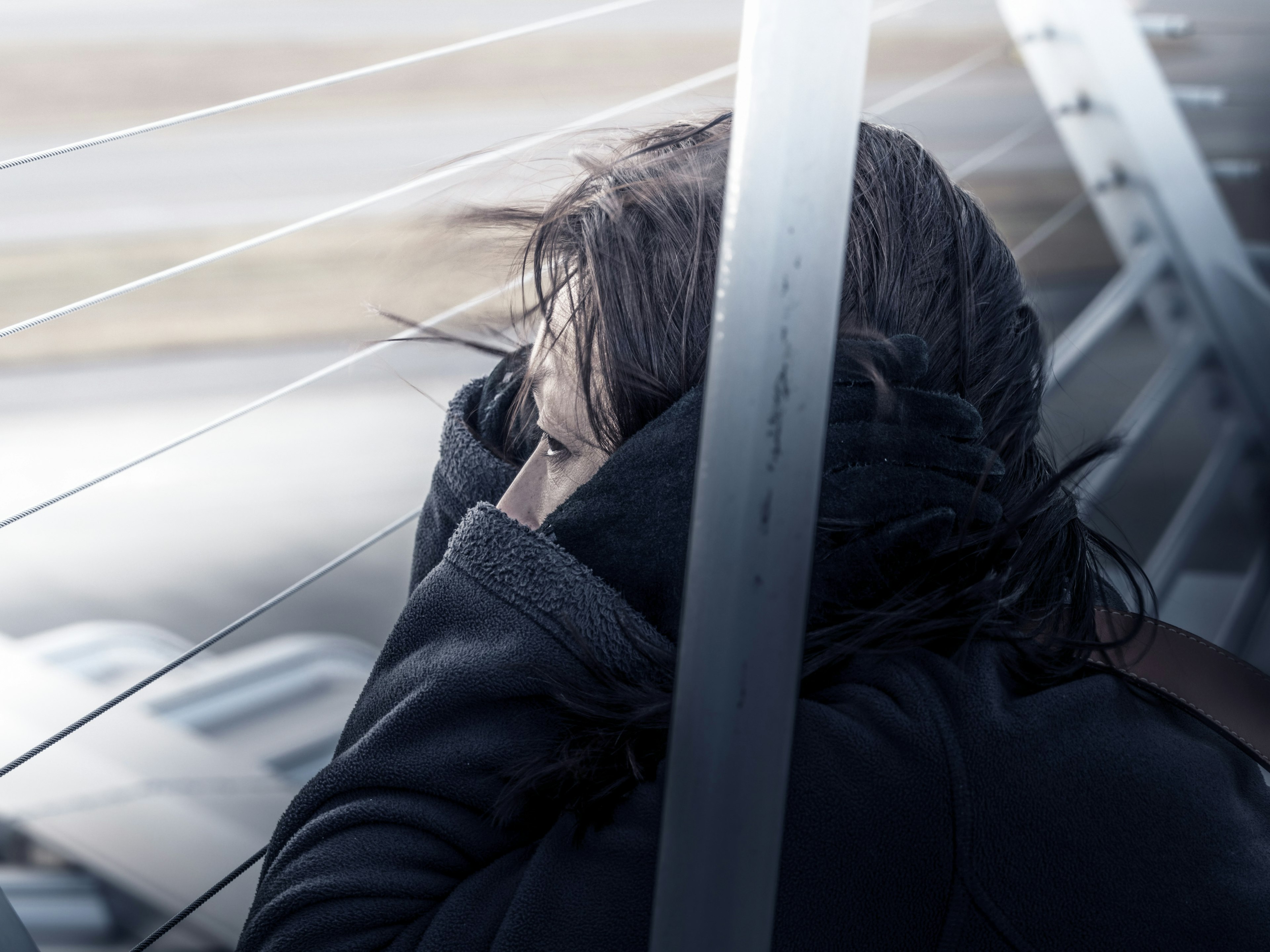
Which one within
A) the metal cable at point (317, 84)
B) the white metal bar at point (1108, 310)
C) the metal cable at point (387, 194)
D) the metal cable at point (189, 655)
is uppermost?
the metal cable at point (317, 84)

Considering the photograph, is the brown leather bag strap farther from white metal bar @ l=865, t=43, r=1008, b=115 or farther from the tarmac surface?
white metal bar @ l=865, t=43, r=1008, b=115

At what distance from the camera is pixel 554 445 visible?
Answer: 652 mm

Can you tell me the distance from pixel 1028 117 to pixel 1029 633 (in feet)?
4.41

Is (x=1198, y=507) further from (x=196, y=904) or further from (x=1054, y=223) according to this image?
(x=196, y=904)

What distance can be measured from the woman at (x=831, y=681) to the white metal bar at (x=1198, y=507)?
929mm

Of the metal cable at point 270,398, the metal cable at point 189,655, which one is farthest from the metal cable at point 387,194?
the metal cable at point 189,655

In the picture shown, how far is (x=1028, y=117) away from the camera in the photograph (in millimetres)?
1706

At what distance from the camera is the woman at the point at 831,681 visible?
500mm

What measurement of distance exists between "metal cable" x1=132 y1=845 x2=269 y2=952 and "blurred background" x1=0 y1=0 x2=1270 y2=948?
6 cm

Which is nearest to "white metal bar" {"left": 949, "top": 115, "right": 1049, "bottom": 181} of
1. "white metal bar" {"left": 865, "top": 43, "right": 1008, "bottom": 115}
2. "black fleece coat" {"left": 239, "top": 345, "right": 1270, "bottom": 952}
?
"white metal bar" {"left": 865, "top": 43, "right": 1008, "bottom": 115}

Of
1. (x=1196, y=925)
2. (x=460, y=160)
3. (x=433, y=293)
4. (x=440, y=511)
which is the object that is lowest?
(x=1196, y=925)

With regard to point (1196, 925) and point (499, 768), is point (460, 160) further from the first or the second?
point (1196, 925)

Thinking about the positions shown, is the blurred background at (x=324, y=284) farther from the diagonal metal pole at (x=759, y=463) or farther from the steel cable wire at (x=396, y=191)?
the diagonal metal pole at (x=759, y=463)

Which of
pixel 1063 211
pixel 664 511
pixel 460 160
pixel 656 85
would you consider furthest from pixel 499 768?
pixel 1063 211
